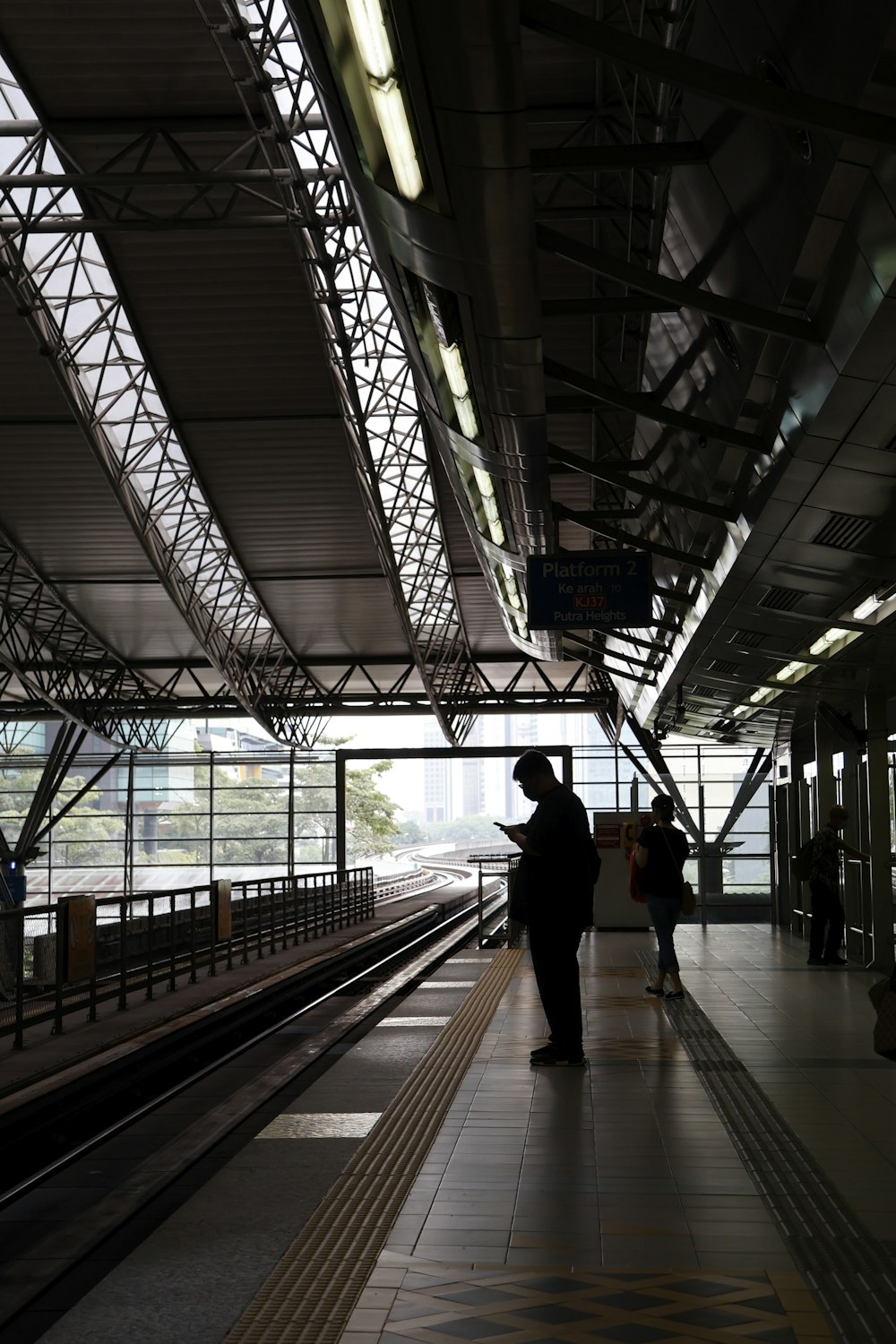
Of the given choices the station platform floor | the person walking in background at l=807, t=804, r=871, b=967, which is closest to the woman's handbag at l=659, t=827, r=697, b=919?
the station platform floor

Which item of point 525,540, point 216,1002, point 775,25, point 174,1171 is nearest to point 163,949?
point 216,1002

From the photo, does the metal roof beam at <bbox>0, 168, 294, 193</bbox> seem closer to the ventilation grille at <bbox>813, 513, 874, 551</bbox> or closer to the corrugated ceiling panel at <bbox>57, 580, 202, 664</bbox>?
the ventilation grille at <bbox>813, 513, 874, 551</bbox>

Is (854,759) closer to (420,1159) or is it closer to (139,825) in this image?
(420,1159)

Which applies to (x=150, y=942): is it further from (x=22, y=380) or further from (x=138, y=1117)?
(x=22, y=380)

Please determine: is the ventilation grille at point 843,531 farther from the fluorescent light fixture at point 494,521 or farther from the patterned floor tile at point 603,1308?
the patterned floor tile at point 603,1308

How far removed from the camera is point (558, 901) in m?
7.91

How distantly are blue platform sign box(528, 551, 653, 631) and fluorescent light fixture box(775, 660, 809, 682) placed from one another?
259 centimetres

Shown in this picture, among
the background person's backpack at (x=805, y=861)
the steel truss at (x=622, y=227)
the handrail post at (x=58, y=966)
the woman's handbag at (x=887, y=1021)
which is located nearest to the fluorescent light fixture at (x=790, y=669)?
the steel truss at (x=622, y=227)

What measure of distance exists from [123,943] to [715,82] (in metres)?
10.4

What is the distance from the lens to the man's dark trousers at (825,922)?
1428 centimetres

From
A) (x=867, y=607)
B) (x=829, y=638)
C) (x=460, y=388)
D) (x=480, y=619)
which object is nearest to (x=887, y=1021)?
(x=460, y=388)

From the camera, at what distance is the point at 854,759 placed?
51.8 feet

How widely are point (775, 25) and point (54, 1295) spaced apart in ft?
20.6

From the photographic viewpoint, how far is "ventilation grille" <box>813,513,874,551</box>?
8.38 metres
